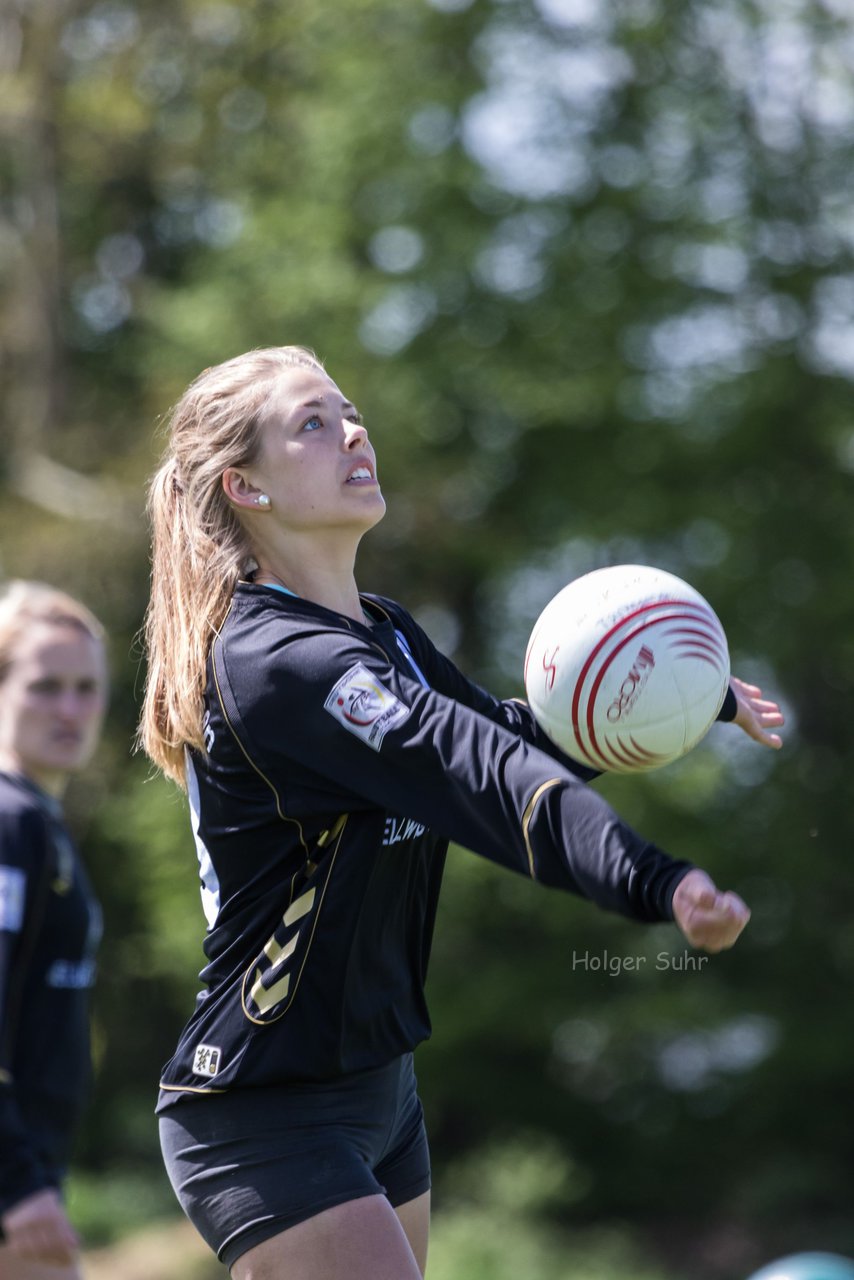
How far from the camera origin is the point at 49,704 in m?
4.80

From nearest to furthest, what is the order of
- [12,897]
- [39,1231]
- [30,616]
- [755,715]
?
[755,715] < [39,1231] < [12,897] < [30,616]

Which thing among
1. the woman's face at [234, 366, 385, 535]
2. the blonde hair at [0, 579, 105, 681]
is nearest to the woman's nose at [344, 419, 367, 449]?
the woman's face at [234, 366, 385, 535]

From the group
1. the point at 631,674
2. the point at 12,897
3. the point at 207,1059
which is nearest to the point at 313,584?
the point at 631,674

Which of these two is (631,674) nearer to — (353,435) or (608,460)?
(353,435)

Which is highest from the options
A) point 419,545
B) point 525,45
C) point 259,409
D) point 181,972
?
point 525,45

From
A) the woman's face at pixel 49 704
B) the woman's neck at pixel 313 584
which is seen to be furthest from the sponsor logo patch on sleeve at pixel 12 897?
the woman's neck at pixel 313 584

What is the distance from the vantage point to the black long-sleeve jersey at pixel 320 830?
2.57 metres

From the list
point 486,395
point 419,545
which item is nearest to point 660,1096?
point 419,545

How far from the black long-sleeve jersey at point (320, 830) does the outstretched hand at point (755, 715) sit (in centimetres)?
72

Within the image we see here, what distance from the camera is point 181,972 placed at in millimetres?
13133

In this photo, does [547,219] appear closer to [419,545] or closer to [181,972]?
[419,545]

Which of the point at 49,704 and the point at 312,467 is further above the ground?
the point at 312,467

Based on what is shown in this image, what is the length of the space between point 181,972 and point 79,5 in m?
9.23

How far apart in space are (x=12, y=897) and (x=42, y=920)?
0.19m
